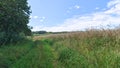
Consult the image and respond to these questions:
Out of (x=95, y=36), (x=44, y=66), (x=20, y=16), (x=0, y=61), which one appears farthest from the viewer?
(x=20, y=16)

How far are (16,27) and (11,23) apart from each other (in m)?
1.93

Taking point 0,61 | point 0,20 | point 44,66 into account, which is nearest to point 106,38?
point 44,66

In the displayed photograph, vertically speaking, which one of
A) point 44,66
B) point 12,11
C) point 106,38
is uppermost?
point 12,11

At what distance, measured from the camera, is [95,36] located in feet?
59.7

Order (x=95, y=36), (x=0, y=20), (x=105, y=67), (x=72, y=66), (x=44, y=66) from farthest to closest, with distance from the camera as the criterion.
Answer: (x=0, y=20)
(x=95, y=36)
(x=44, y=66)
(x=72, y=66)
(x=105, y=67)

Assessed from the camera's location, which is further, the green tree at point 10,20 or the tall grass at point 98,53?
the green tree at point 10,20

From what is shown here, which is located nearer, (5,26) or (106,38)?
(106,38)

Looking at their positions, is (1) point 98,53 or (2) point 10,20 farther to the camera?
(2) point 10,20

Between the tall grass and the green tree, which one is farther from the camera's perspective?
the green tree

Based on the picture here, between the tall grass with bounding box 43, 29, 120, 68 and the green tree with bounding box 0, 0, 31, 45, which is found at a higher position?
the green tree with bounding box 0, 0, 31, 45

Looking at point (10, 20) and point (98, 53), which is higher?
point (10, 20)

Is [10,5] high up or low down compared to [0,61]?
up

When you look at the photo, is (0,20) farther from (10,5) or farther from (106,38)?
(106,38)

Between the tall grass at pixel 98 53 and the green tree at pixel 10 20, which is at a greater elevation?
the green tree at pixel 10 20
